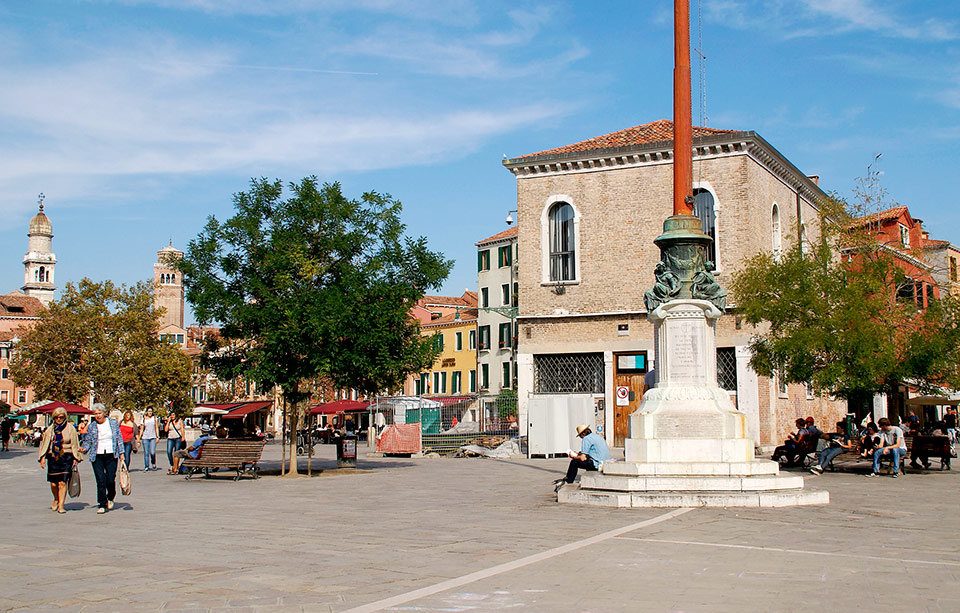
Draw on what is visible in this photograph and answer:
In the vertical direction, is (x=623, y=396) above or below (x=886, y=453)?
above

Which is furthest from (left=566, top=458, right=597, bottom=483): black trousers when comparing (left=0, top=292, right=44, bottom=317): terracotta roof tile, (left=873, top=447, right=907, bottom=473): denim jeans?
(left=0, top=292, right=44, bottom=317): terracotta roof tile

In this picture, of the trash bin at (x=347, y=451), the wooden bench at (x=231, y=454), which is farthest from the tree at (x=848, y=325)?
the wooden bench at (x=231, y=454)

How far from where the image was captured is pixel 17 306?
106 metres

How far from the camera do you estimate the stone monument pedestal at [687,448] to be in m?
13.1

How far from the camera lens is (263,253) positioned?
21547 mm

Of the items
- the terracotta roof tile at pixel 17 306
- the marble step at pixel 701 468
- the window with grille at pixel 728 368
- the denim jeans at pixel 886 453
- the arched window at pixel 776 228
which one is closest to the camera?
the marble step at pixel 701 468

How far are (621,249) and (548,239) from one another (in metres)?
2.78

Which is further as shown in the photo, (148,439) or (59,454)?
(148,439)

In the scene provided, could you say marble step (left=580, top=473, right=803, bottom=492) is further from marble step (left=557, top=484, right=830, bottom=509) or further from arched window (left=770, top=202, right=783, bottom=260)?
arched window (left=770, top=202, right=783, bottom=260)

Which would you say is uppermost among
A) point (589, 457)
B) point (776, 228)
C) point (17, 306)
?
point (17, 306)

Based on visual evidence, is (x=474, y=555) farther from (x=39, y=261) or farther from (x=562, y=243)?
(x=39, y=261)

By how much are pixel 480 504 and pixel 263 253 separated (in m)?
9.57

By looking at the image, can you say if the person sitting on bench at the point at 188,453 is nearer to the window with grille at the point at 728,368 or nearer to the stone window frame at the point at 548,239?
the stone window frame at the point at 548,239

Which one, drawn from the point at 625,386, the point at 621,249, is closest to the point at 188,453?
the point at 625,386
